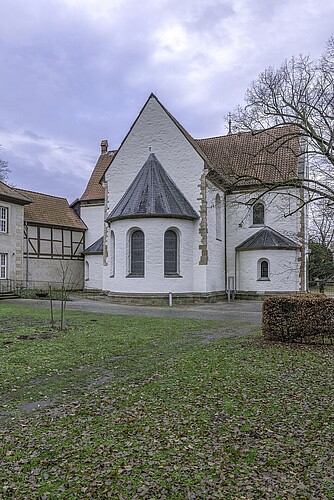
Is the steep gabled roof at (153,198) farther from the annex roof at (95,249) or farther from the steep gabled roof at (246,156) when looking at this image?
the annex roof at (95,249)

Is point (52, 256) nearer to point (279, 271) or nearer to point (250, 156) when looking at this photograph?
point (250, 156)

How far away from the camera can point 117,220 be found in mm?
24766

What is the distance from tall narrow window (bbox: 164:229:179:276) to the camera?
2428 cm

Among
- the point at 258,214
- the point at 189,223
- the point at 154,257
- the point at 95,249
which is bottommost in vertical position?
the point at 154,257

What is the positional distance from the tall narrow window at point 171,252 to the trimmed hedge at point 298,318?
13005 millimetres

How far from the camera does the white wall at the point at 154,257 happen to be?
23781 millimetres

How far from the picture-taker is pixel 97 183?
37000 millimetres

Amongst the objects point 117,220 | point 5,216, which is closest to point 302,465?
point 117,220

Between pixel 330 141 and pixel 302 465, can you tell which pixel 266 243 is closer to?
pixel 330 141

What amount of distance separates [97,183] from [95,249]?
6.53m

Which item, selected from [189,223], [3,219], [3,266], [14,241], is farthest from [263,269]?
[3,219]

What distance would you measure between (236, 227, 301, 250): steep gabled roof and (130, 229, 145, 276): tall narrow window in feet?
26.5

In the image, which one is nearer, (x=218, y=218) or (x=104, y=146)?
(x=218, y=218)

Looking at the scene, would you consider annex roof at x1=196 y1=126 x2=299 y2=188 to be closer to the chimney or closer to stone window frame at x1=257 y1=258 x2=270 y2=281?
stone window frame at x1=257 y1=258 x2=270 y2=281
